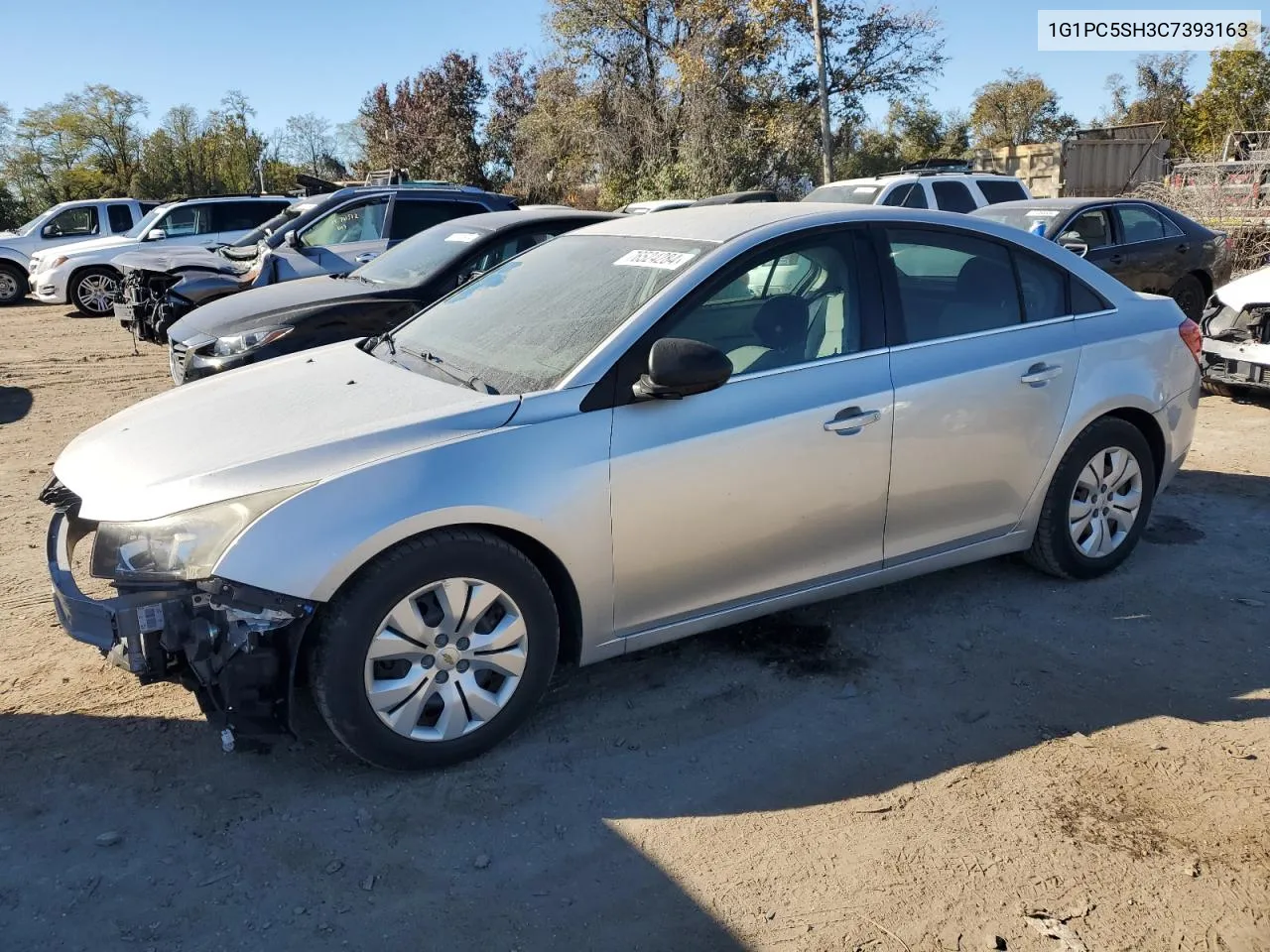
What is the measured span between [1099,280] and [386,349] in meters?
3.22

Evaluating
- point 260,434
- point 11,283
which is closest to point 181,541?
point 260,434

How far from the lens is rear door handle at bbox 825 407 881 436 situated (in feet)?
12.1

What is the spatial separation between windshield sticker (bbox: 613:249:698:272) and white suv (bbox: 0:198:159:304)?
55.2ft

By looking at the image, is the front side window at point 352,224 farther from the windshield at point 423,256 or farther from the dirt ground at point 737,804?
the dirt ground at point 737,804

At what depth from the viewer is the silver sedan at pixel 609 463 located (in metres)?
2.96

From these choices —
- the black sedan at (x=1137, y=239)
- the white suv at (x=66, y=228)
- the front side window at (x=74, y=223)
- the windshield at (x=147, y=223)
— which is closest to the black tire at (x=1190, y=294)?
the black sedan at (x=1137, y=239)

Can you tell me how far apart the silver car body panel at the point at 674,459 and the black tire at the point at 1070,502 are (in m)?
0.09

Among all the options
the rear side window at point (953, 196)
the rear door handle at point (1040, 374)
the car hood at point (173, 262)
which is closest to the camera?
the rear door handle at point (1040, 374)

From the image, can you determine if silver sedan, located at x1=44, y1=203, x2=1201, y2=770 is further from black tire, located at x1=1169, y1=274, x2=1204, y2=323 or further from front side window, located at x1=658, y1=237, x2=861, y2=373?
black tire, located at x1=1169, y1=274, x2=1204, y2=323

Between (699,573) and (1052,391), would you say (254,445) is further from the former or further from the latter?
(1052,391)

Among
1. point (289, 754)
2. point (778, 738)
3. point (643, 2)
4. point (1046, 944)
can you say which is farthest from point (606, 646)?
point (643, 2)

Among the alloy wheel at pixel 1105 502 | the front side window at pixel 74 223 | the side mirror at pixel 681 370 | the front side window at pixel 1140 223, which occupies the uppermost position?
the front side window at pixel 74 223

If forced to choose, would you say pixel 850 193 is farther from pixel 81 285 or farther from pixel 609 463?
pixel 81 285

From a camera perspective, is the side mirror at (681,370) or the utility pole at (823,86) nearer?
the side mirror at (681,370)
